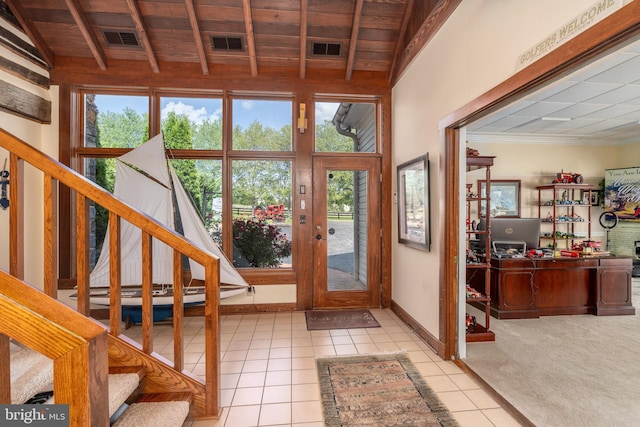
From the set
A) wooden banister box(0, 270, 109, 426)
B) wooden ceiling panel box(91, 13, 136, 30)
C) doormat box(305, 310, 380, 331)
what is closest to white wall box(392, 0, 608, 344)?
doormat box(305, 310, 380, 331)

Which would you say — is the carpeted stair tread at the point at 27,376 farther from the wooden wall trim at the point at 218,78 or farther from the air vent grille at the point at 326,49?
the air vent grille at the point at 326,49

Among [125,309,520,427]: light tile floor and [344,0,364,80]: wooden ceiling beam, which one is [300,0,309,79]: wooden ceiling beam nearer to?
[344,0,364,80]: wooden ceiling beam

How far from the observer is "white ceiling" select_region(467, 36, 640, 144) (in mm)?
2996

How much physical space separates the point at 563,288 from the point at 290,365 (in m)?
3.51

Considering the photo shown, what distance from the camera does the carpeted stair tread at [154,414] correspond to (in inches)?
61.6

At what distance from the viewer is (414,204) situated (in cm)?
327

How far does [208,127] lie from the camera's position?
12.8 feet

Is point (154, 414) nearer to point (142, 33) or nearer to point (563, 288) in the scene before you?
point (142, 33)

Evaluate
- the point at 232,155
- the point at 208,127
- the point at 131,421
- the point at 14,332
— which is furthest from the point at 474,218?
the point at 14,332

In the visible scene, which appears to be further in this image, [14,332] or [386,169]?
[386,169]

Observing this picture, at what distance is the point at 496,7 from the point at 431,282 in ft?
7.40

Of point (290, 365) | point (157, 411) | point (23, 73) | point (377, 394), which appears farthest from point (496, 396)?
point (23, 73)

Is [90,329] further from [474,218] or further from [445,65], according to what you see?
[474,218]

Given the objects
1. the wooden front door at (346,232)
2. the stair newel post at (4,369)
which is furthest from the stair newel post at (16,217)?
the wooden front door at (346,232)
